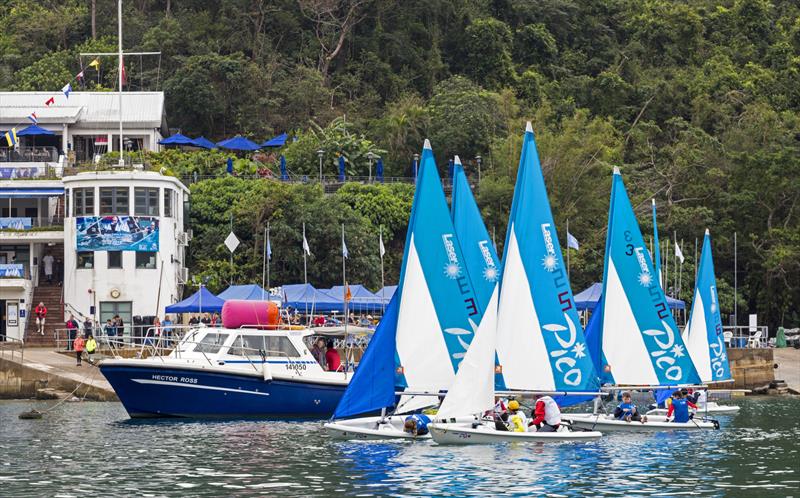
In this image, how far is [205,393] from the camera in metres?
48.6

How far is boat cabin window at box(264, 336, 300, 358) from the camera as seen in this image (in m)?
49.9

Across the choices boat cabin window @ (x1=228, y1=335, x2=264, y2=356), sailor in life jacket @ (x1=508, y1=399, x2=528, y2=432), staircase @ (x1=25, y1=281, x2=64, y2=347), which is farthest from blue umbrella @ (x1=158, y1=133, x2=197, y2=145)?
sailor in life jacket @ (x1=508, y1=399, x2=528, y2=432)

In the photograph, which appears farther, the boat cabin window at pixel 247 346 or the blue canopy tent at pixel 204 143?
the blue canopy tent at pixel 204 143

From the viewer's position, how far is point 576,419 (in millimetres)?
44125

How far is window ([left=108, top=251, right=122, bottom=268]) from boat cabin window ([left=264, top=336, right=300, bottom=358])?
81.5 feet

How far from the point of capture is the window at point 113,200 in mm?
73250

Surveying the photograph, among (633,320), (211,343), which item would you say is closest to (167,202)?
(211,343)

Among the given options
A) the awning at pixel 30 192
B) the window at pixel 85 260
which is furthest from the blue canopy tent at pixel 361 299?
the awning at pixel 30 192

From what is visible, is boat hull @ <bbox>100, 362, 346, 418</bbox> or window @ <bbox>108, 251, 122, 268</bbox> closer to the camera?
boat hull @ <bbox>100, 362, 346, 418</bbox>

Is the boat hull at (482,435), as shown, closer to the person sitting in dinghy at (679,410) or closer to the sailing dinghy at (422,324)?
the sailing dinghy at (422,324)

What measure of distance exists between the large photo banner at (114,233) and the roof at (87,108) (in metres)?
21.6

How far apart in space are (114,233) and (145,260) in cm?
205

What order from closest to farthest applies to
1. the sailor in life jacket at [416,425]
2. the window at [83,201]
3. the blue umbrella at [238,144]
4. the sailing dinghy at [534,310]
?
the sailor in life jacket at [416,425] → the sailing dinghy at [534,310] → the window at [83,201] → the blue umbrella at [238,144]

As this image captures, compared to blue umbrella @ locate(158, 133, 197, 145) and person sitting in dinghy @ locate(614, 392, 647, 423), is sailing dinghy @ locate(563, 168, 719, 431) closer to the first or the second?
person sitting in dinghy @ locate(614, 392, 647, 423)
